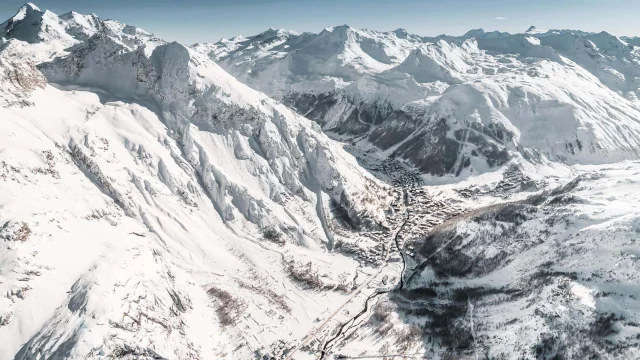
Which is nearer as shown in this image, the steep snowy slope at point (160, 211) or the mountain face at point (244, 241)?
the steep snowy slope at point (160, 211)

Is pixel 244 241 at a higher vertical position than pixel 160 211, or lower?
lower

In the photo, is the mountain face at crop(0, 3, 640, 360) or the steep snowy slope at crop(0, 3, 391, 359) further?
the mountain face at crop(0, 3, 640, 360)

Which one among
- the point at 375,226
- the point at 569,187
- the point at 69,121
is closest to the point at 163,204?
the point at 69,121

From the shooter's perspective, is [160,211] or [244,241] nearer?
[160,211]
